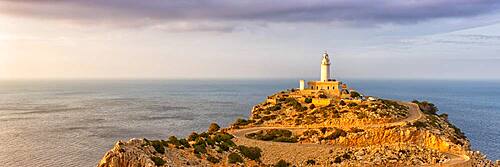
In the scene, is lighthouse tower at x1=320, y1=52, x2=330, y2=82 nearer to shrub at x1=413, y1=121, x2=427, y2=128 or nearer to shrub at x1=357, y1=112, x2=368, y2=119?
shrub at x1=357, y1=112, x2=368, y2=119

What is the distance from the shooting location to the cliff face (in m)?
26.6

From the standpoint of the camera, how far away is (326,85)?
6588cm

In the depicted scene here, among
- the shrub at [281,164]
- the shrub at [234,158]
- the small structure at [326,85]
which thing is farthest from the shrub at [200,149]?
the small structure at [326,85]

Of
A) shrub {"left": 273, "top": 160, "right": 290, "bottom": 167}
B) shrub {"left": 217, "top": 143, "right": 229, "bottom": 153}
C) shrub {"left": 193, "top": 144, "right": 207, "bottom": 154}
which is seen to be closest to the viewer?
shrub {"left": 193, "top": 144, "right": 207, "bottom": 154}

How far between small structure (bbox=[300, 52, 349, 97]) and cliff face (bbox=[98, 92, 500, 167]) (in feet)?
25.3

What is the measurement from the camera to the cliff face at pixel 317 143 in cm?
2662

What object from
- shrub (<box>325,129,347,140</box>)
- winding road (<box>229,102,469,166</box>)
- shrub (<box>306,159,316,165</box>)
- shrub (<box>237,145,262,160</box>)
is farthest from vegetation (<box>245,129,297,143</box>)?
shrub (<box>237,145,262,160</box>)

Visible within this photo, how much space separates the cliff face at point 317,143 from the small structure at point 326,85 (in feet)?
25.3

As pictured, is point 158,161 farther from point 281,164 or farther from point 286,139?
point 286,139

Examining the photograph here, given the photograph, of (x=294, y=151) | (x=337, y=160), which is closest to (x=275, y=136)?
(x=294, y=151)

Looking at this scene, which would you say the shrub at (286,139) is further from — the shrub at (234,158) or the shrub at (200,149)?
the shrub at (200,149)

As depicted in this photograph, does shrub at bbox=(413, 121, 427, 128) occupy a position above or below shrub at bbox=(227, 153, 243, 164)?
above

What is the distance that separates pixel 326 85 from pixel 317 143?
2728 centimetres

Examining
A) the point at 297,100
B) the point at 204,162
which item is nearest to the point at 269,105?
the point at 297,100
